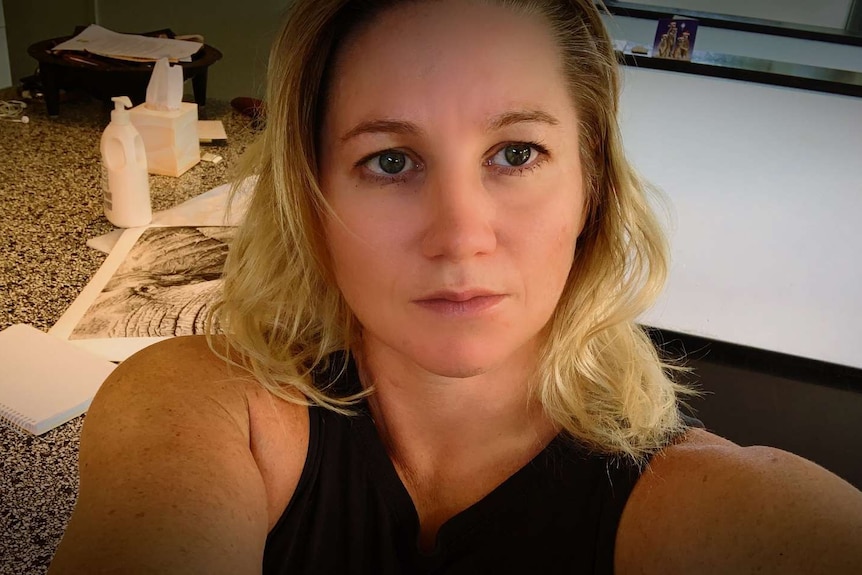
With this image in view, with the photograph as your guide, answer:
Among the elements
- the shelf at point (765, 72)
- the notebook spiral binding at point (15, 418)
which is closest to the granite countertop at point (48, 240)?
the notebook spiral binding at point (15, 418)

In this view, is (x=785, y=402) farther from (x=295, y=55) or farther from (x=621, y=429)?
(x=295, y=55)

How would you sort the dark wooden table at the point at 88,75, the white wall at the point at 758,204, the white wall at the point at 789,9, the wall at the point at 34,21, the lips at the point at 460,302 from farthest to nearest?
the wall at the point at 34,21 → the white wall at the point at 789,9 → the white wall at the point at 758,204 → the dark wooden table at the point at 88,75 → the lips at the point at 460,302

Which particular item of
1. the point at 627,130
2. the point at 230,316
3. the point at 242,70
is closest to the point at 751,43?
the point at 627,130

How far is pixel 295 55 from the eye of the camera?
0.96 m

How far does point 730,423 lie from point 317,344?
6.92 ft

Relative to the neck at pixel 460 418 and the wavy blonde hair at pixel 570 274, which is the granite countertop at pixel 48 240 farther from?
the neck at pixel 460 418

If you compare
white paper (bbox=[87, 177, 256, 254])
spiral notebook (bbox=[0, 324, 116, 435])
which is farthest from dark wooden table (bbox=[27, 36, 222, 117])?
spiral notebook (bbox=[0, 324, 116, 435])

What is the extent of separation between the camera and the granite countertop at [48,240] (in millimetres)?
933

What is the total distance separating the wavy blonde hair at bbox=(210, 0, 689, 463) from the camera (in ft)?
3.16

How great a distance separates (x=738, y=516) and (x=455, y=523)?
1.09 feet

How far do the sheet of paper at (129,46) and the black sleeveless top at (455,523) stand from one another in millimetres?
1656

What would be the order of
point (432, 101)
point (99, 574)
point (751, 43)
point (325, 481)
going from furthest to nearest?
1. point (751, 43)
2. point (325, 481)
3. point (432, 101)
4. point (99, 574)

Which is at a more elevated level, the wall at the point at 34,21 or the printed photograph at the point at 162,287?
the wall at the point at 34,21

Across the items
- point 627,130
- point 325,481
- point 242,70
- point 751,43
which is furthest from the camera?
point 242,70
